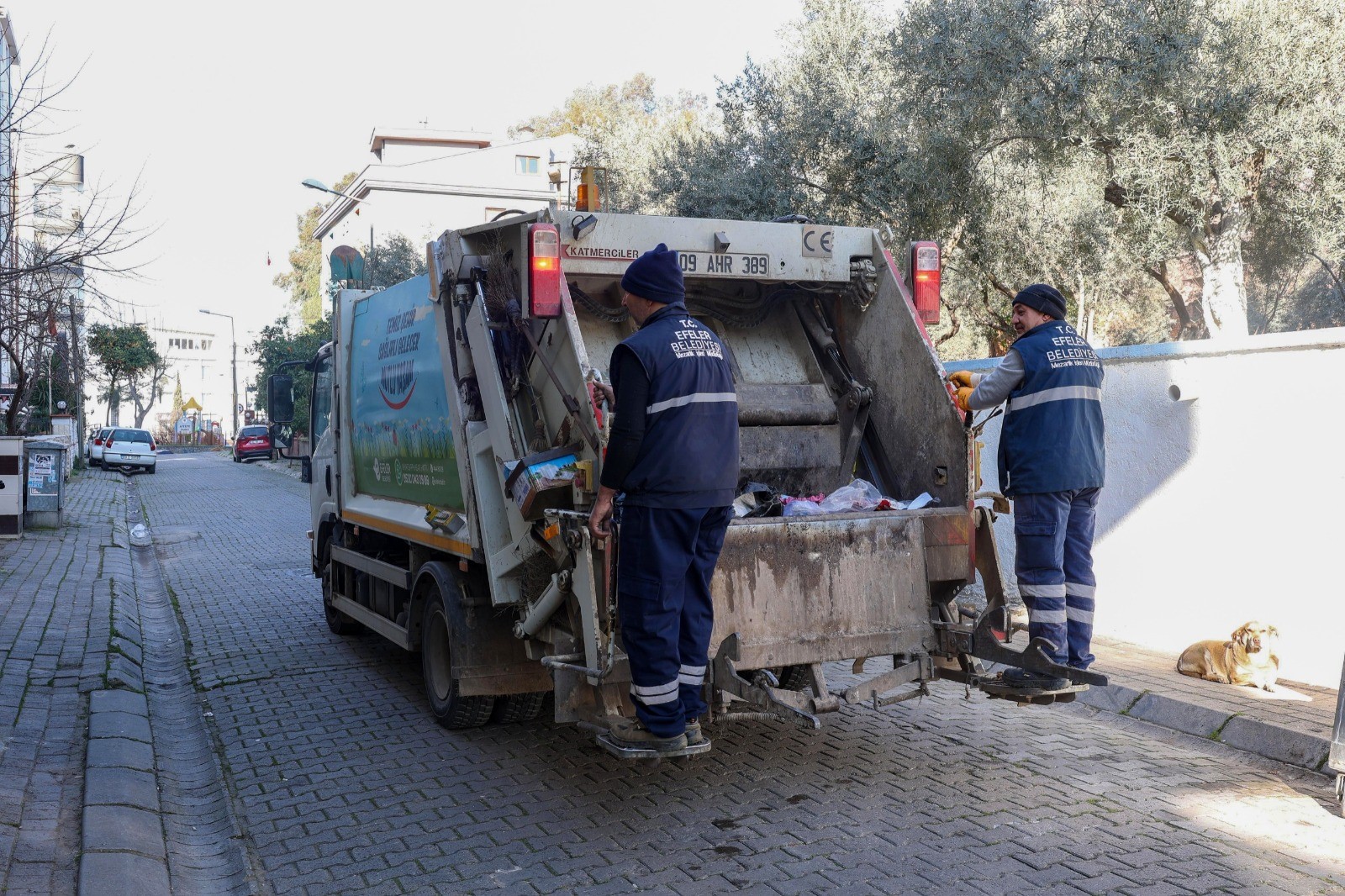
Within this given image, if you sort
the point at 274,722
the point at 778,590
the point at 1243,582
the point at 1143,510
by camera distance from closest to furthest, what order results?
1. the point at 778,590
2. the point at 274,722
3. the point at 1243,582
4. the point at 1143,510

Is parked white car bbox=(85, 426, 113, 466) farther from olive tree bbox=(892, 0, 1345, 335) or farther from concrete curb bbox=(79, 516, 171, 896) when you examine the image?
concrete curb bbox=(79, 516, 171, 896)

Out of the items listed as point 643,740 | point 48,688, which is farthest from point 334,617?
point 643,740

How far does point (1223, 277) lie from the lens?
44.0ft

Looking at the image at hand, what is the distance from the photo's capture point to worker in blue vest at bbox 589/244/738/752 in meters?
4.04

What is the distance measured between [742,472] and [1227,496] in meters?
3.26

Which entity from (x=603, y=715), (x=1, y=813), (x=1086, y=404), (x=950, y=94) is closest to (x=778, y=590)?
(x=603, y=715)

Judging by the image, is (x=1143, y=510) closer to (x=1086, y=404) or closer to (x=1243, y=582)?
(x=1243, y=582)

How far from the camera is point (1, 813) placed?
4.16 m

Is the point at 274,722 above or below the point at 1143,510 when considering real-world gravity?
below

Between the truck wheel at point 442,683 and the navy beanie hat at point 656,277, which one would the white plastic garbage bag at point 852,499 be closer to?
the navy beanie hat at point 656,277

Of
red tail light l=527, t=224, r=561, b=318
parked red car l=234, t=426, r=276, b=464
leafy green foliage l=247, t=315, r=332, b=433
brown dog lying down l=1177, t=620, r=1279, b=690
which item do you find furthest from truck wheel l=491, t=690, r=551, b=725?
parked red car l=234, t=426, r=276, b=464

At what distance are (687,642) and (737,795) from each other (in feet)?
2.84

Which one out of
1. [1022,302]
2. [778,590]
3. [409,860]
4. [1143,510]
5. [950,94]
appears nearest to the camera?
[409,860]

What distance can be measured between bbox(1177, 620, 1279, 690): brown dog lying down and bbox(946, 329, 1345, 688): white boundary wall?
0.22 metres
